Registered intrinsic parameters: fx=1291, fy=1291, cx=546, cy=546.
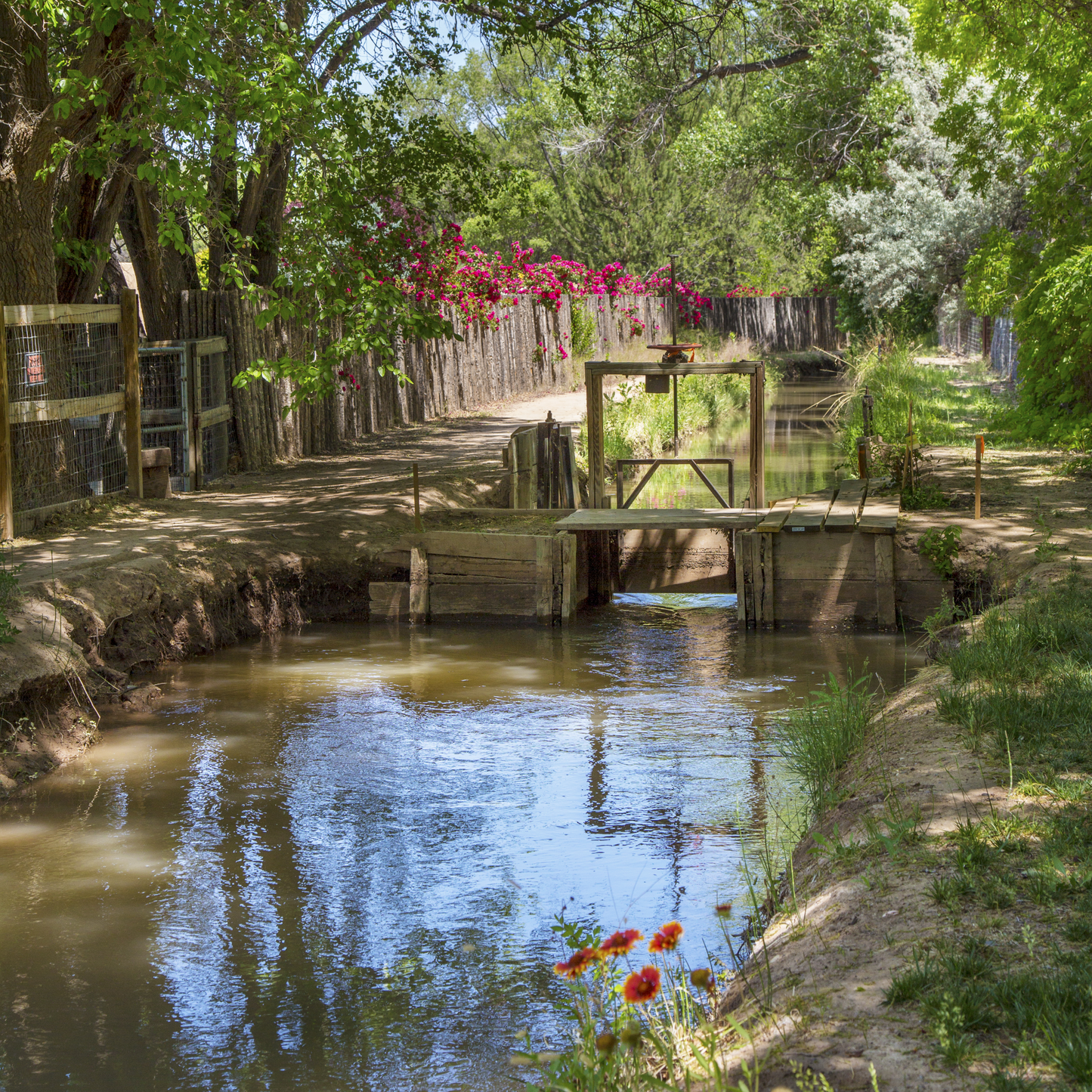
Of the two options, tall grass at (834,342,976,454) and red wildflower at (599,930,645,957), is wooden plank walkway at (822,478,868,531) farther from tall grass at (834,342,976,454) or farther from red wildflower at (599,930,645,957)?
red wildflower at (599,930,645,957)

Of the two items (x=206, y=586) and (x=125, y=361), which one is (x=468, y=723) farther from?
(x=125, y=361)

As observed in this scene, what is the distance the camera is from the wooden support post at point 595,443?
1255cm

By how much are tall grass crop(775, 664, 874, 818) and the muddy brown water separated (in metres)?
0.36

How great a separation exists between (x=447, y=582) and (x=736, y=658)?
2798 mm

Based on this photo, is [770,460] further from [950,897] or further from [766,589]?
[950,897]

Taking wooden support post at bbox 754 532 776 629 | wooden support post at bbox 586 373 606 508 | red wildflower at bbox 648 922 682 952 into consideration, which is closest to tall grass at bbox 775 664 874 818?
red wildflower at bbox 648 922 682 952

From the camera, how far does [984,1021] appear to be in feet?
10.3

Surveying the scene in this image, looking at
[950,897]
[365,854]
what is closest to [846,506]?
[365,854]

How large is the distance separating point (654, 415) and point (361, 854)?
14.8m

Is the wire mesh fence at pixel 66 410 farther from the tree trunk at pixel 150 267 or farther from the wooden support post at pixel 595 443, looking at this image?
the wooden support post at pixel 595 443

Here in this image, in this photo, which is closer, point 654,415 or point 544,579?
point 544,579

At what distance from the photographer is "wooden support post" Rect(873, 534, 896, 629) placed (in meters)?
10.6

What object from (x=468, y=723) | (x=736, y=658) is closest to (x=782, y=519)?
(x=736, y=658)

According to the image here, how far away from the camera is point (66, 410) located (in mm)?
10641
